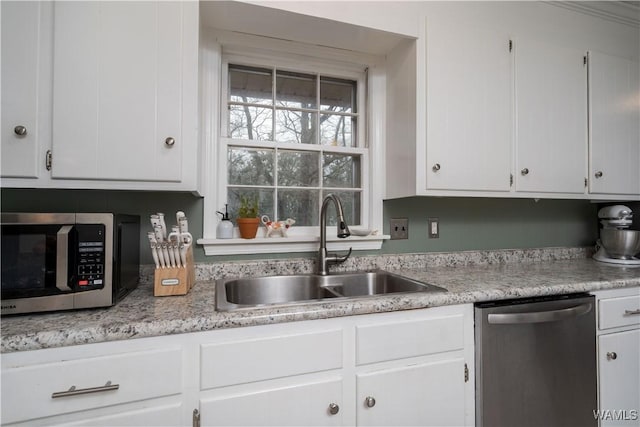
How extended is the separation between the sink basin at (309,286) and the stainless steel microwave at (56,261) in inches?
19.4

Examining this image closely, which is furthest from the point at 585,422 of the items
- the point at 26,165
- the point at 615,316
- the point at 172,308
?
the point at 26,165

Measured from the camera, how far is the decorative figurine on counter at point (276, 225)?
5.15ft

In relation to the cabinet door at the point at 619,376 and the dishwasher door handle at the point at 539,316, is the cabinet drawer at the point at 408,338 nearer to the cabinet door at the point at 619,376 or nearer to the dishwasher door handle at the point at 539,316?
the dishwasher door handle at the point at 539,316

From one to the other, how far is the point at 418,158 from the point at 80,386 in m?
1.53

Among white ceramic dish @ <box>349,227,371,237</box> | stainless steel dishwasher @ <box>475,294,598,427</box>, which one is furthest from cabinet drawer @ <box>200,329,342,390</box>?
white ceramic dish @ <box>349,227,371,237</box>

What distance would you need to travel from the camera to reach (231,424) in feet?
2.93

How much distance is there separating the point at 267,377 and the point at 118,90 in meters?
1.15

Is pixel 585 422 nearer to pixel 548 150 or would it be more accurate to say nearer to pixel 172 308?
pixel 548 150

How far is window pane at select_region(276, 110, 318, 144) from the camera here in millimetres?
1699

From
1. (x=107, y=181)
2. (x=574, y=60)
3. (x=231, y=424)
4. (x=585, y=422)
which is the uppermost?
(x=574, y=60)

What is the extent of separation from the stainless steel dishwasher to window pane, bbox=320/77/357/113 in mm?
1315

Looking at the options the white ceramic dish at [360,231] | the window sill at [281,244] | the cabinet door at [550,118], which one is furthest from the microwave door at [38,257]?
the cabinet door at [550,118]

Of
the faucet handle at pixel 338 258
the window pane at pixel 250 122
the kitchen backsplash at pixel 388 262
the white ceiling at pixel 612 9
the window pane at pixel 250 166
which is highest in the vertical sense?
the white ceiling at pixel 612 9

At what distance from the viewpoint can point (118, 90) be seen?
1.08 m
